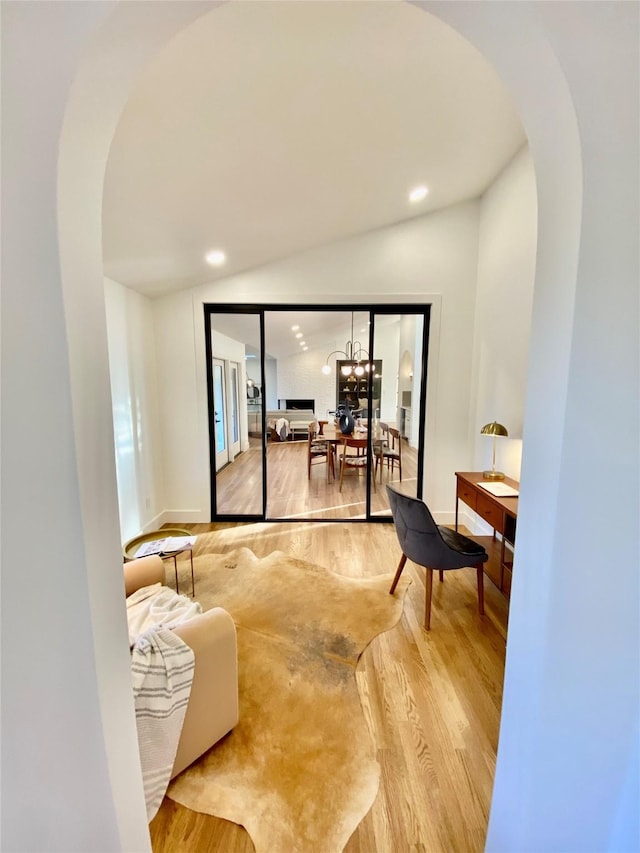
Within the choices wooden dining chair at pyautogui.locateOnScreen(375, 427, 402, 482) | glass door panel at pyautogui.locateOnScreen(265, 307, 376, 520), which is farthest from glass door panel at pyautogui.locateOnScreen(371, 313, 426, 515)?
glass door panel at pyautogui.locateOnScreen(265, 307, 376, 520)

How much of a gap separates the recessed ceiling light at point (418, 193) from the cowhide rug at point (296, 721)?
3224 mm

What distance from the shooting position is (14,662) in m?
0.68

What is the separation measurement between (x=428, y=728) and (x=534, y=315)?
1.83m

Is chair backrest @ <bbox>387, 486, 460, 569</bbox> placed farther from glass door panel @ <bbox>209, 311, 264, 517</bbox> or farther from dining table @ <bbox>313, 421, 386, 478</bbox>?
dining table @ <bbox>313, 421, 386, 478</bbox>

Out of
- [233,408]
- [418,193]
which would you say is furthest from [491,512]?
[233,408]

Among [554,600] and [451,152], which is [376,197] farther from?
[554,600]

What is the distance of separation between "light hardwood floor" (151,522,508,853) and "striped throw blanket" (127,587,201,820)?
20 cm

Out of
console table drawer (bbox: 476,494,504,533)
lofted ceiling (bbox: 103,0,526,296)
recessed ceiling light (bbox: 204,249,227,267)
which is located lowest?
console table drawer (bbox: 476,494,504,533)

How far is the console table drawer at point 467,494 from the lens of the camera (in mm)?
2680

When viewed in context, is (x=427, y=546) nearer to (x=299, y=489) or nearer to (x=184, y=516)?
(x=184, y=516)

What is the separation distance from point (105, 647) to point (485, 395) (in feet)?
11.4

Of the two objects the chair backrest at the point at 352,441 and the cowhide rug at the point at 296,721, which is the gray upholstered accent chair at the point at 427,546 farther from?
the chair backrest at the point at 352,441

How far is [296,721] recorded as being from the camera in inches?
62.3

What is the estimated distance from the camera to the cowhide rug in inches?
48.8
